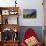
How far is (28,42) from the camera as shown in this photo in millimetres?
4672

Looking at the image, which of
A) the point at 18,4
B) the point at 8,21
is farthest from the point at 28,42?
the point at 18,4

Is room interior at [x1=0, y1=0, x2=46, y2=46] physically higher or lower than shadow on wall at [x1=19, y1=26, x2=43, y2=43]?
higher

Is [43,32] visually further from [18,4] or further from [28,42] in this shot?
[18,4]

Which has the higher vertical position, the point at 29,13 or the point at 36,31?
the point at 29,13

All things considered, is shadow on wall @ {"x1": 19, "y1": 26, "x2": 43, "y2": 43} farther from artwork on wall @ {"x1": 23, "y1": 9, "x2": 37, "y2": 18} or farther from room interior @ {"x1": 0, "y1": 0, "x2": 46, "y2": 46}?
artwork on wall @ {"x1": 23, "y1": 9, "x2": 37, "y2": 18}

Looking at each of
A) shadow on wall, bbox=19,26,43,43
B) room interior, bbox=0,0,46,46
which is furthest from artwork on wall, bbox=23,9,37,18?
shadow on wall, bbox=19,26,43,43

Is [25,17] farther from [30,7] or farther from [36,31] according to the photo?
[36,31]

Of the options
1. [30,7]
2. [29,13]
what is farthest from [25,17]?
[30,7]

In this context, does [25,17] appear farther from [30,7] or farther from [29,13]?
[30,7]

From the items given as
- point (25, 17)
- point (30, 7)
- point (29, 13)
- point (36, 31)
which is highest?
point (30, 7)

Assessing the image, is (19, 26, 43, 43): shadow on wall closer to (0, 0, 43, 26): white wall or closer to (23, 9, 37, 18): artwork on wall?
(0, 0, 43, 26): white wall

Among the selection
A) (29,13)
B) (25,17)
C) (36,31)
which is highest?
(29,13)

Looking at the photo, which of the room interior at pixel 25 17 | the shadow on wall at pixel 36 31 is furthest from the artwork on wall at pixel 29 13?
the shadow on wall at pixel 36 31

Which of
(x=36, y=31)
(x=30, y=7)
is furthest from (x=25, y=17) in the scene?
(x=36, y=31)
